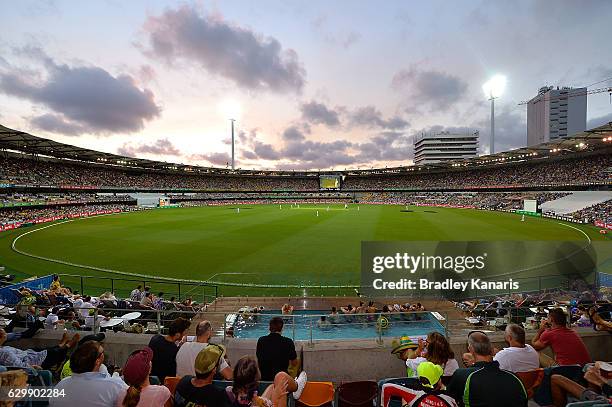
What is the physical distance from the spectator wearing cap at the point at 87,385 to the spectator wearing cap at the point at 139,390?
10cm

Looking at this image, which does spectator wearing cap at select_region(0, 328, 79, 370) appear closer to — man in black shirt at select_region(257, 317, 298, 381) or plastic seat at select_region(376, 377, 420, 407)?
man in black shirt at select_region(257, 317, 298, 381)

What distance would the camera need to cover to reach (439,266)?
10.1 meters

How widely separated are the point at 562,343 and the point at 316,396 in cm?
358

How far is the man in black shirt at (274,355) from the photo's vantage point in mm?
3787

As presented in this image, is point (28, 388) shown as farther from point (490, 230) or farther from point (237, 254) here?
point (490, 230)

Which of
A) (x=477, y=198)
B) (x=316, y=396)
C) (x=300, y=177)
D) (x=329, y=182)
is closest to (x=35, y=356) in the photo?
(x=316, y=396)

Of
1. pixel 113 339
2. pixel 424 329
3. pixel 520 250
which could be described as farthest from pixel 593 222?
pixel 113 339

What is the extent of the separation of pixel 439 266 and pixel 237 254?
1446 cm

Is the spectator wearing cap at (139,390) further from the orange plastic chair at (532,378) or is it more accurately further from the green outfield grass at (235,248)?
the green outfield grass at (235,248)

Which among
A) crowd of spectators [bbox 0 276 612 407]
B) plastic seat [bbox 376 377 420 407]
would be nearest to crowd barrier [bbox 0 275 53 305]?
crowd of spectators [bbox 0 276 612 407]

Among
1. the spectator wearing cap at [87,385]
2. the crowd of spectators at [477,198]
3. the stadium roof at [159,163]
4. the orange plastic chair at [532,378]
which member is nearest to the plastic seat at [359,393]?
the orange plastic chair at [532,378]

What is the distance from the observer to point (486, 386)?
9.36ft

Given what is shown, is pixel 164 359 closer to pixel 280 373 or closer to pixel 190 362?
pixel 190 362

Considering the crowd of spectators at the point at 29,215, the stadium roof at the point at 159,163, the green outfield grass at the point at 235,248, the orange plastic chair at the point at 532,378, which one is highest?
the stadium roof at the point at 159,163
